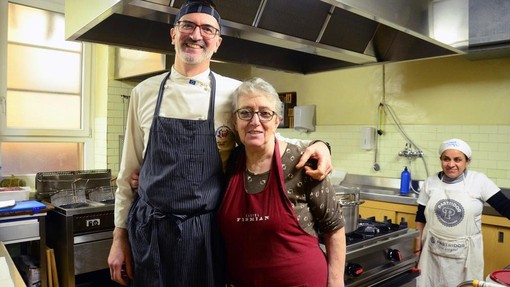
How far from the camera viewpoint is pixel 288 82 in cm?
480

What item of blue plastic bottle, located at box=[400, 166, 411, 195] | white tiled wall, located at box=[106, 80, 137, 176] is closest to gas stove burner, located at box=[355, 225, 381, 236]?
blue plastic bottle, located at box=[400, 166, 411, 195]

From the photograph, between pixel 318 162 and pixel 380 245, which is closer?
pixel 318 162

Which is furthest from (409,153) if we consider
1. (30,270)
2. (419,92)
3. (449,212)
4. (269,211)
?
(30,270)

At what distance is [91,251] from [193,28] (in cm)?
208

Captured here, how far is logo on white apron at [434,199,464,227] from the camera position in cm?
263

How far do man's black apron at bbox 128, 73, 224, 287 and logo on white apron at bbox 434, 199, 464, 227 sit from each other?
1.92 m

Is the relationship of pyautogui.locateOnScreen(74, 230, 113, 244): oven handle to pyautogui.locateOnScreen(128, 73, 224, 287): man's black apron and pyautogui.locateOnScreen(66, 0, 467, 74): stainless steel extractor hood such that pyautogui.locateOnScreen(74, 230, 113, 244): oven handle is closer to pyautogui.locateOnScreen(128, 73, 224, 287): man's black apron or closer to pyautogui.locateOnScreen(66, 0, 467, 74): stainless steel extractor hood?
pyautogui.locateOnScreen(66, 0, 467, 74): stainless steel extractor hood

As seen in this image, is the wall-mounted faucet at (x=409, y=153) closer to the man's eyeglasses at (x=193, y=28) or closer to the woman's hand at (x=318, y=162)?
the woman's hand at (x=318, y=162)

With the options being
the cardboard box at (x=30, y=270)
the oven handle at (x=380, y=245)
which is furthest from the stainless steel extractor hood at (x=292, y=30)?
Result: the cardboard box at (x=30, y=270)

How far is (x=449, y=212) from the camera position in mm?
2660

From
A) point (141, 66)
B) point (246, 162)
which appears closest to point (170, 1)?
point (246, 162)

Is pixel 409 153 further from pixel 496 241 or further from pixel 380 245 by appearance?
pixel 380 245

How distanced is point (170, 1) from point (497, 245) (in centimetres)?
293

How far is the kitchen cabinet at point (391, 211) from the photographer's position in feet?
11.1
